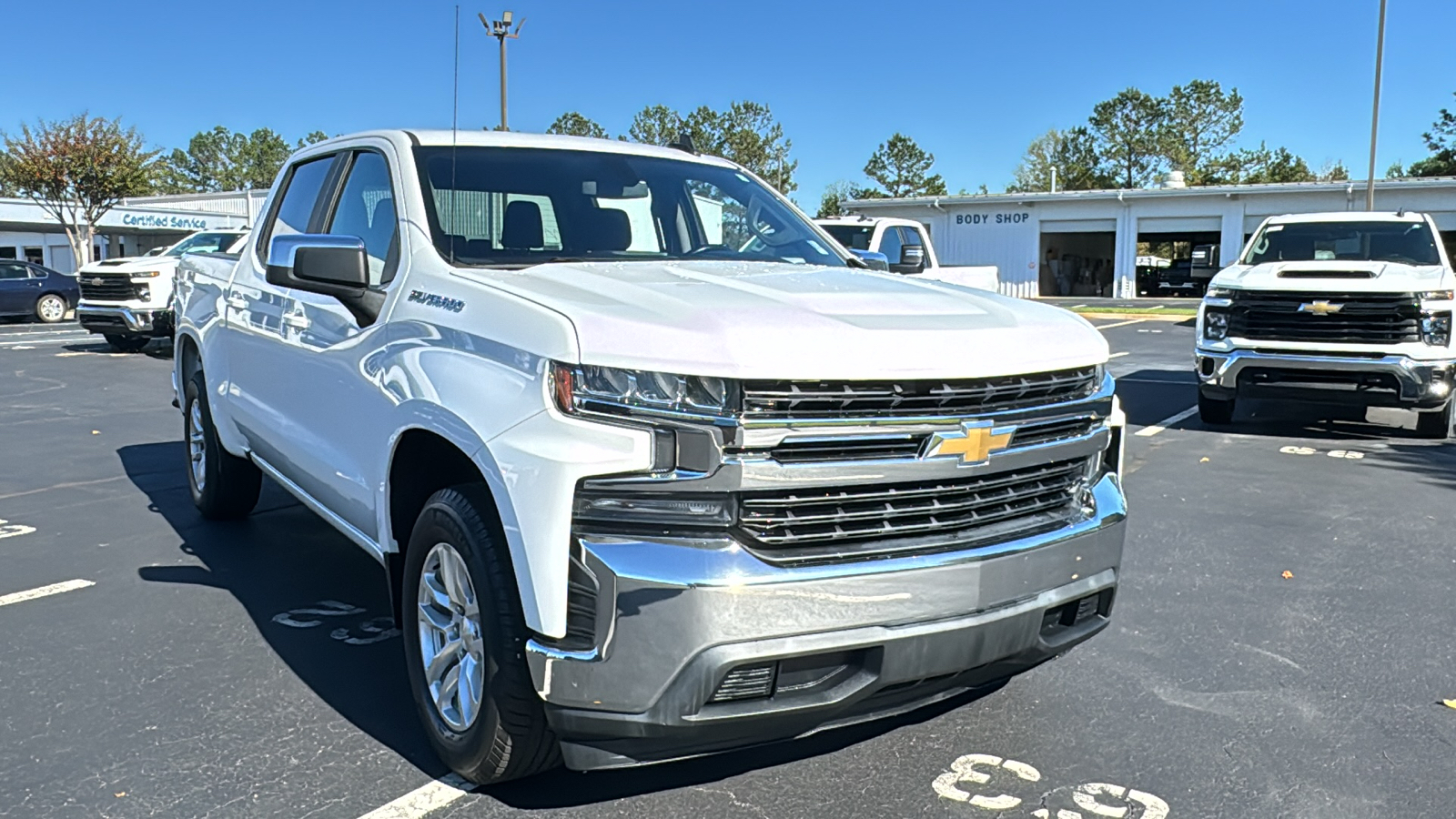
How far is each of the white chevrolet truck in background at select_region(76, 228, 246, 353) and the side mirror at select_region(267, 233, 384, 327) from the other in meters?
13.6

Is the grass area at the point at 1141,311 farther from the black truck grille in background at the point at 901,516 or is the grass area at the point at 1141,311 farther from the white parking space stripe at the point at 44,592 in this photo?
the black truck grille in background at the point at 901,516

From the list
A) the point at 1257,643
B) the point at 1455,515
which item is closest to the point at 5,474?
the point at 1257,643

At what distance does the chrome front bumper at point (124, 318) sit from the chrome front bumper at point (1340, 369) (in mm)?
13416

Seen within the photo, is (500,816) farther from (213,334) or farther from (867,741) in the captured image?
(213,334)

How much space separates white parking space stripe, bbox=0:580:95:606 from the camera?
4.73 meters

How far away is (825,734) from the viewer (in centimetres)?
345

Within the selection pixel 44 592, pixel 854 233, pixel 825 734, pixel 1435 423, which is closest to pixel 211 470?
pixel 44 592

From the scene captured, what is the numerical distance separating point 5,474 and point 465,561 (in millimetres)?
6060

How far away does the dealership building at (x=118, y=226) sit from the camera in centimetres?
4216

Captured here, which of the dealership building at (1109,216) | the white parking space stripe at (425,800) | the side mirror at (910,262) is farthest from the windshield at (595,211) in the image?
the dealership building at (1109,216)

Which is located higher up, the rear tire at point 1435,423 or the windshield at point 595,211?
the windshield at point 595,211

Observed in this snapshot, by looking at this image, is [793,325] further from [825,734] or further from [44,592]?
[44,592]

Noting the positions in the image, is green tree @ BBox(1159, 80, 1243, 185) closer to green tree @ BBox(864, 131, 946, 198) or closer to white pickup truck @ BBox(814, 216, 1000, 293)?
green tree @ BBox(864, 131, 946, 198)

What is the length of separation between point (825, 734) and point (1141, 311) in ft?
102
